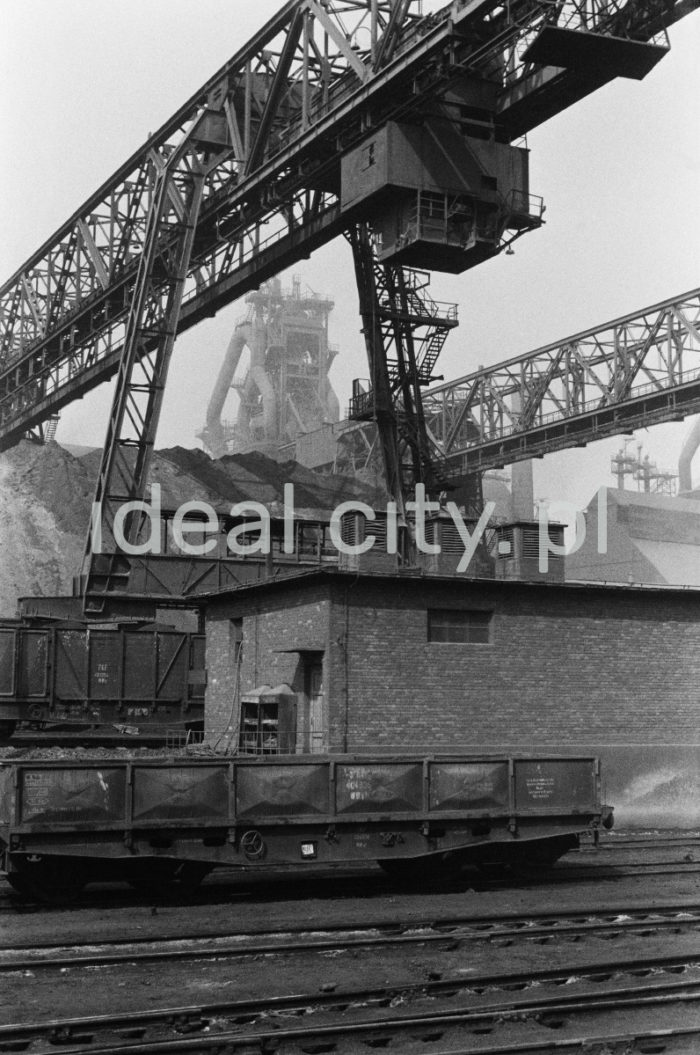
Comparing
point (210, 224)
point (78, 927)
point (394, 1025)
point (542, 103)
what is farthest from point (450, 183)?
point (394, 1025)

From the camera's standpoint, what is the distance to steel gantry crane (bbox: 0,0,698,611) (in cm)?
2248

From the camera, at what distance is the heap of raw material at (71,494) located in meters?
49.8

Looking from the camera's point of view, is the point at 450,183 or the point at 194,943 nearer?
the point at 194,943

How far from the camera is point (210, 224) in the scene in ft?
108

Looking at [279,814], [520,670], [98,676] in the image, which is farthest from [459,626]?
[98,676]

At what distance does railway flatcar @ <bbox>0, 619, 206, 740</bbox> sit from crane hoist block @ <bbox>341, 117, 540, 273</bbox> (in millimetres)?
10613

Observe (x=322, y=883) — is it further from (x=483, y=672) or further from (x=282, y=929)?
(x=483, y=672)

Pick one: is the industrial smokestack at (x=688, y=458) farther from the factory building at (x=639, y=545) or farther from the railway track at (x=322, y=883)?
the railway track at (x=322, y=883)

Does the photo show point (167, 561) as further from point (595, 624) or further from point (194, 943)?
point (194, 943)

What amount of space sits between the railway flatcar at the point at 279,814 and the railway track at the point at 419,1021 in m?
3.55

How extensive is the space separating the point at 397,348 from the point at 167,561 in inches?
328

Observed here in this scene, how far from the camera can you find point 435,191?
25.4 m

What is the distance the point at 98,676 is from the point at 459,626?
11.2 m

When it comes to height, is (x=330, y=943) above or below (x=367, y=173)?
below
